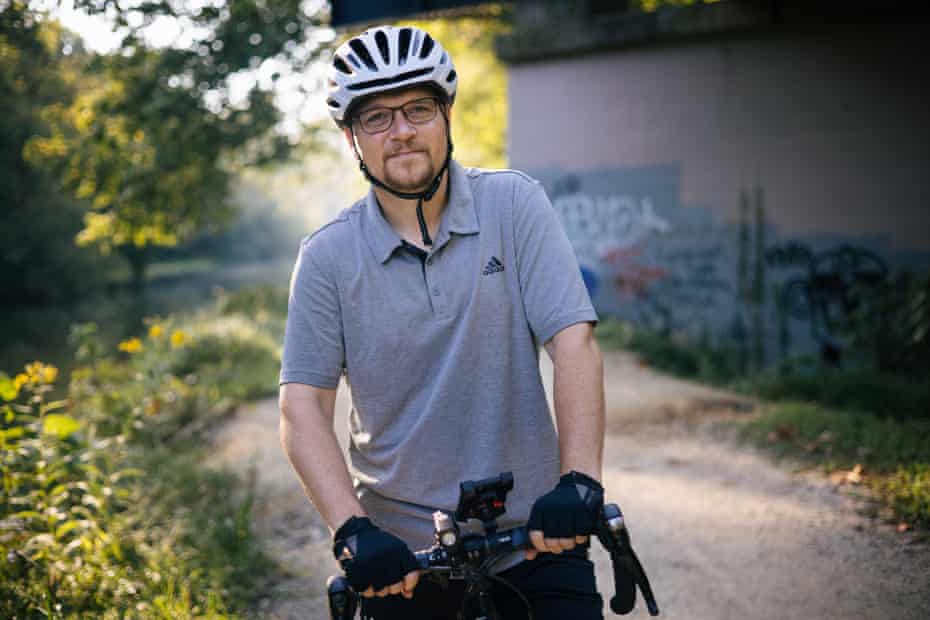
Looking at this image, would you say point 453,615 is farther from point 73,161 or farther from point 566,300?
point 73,161

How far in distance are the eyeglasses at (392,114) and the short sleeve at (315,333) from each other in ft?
1.48

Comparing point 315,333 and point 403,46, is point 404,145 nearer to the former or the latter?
point 403,46

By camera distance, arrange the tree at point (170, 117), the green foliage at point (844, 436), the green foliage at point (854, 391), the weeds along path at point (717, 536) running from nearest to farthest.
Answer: the weeds along path at point (717, 536), the green foliage at point (844, 436), the green foliage at point (854, 391), the tree at point (170, 117)

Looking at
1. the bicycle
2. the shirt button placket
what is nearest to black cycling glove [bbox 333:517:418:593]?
the bicycle

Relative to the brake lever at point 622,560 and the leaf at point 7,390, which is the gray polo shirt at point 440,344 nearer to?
the brake lever at point 622,560

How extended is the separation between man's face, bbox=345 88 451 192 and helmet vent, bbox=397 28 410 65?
0.10 meters

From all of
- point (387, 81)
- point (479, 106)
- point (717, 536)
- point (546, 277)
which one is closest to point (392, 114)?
point (387, 81)

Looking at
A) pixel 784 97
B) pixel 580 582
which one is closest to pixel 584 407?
pixel 580 582

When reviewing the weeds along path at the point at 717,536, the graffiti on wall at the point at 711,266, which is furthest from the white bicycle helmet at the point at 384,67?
the graffiti on wall at the point at 711,266

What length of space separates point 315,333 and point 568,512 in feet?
3.02

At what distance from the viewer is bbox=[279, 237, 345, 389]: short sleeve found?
2.37m

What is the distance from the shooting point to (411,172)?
2.46 meters

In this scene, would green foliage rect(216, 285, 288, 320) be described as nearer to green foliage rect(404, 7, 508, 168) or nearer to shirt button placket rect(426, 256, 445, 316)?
green foliage rect(404, 7, 508, 168)

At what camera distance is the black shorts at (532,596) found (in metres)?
2.20
